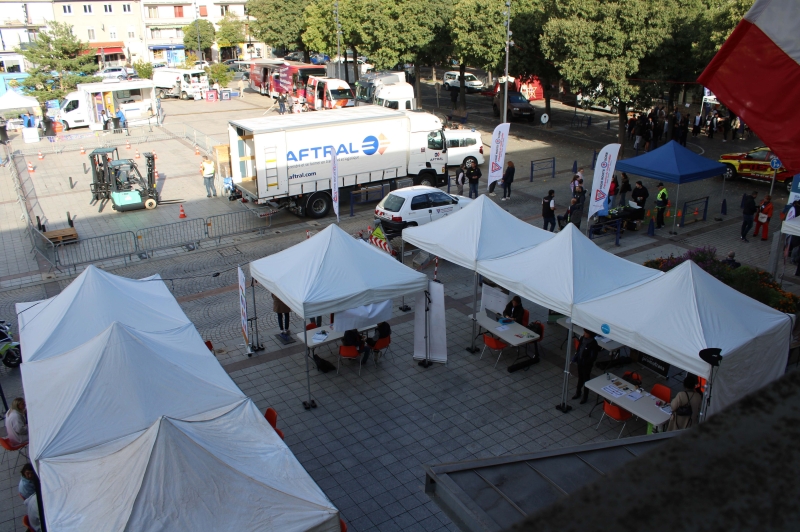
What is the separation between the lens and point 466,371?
12680 mm

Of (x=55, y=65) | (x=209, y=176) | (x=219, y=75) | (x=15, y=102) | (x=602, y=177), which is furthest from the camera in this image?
(x=219, y=75)

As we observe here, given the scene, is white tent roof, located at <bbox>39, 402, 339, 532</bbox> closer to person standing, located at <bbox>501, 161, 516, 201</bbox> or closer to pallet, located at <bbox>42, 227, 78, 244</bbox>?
pallet, located at <bbox>42, 227, 78, 244</bbox>

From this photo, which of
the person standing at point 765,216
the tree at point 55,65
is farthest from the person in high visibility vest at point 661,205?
the tree at point 55,65

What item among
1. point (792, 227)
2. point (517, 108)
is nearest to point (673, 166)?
point (792, 227)

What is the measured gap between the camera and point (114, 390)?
8.20m

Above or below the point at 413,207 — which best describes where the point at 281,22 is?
above

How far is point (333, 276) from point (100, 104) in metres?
31.1

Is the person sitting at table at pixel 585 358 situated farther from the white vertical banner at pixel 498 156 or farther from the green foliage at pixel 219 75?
the green foliage at pixel 219 75

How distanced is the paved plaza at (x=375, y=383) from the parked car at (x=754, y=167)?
4191 millimetres

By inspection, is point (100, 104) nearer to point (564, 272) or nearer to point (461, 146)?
point (461, 146)

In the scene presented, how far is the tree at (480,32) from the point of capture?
109 ft

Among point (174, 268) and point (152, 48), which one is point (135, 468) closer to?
point (174, 268)

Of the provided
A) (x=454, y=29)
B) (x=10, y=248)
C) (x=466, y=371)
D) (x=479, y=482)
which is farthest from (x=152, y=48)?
(x=479, y=482)

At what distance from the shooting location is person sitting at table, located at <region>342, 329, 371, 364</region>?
488 inches
